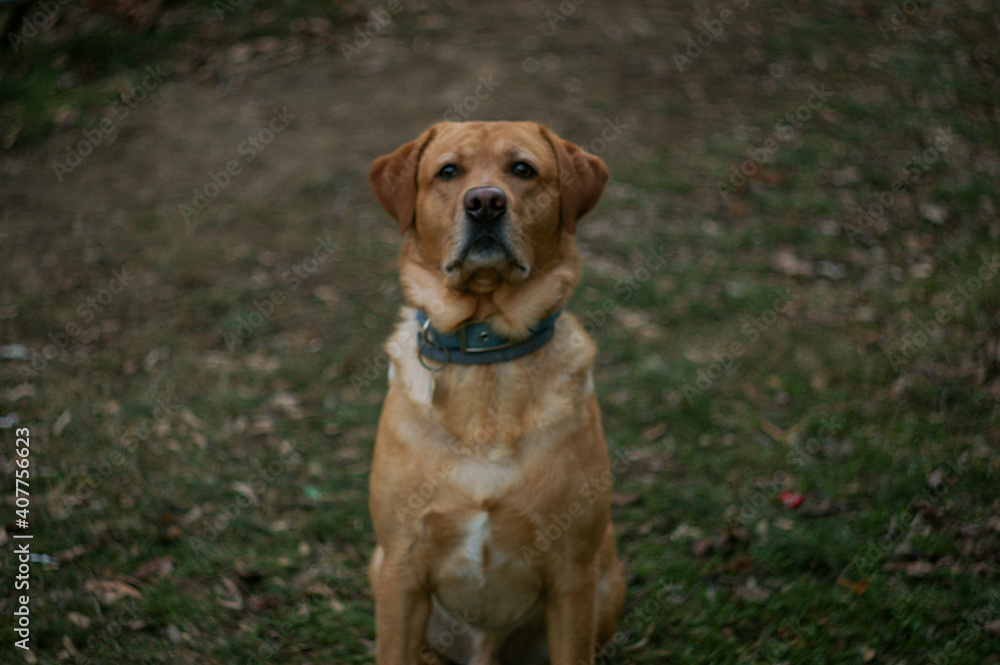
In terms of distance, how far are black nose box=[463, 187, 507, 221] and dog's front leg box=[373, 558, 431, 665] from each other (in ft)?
3.99

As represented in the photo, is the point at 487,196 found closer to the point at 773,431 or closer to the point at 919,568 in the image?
the point at 919,568

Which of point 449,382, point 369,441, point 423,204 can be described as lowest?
point 369,441

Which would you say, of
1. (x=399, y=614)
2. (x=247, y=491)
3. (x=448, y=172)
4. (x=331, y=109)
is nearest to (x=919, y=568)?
(x=399, y=614)

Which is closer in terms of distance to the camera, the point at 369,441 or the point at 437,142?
the point at 437,142

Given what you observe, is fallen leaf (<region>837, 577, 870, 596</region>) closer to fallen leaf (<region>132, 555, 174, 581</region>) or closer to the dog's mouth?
the dog's mouth

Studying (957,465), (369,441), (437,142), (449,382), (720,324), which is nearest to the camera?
(449,382)

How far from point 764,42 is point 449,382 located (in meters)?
8.15

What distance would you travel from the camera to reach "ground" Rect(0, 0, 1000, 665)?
12.0 feet

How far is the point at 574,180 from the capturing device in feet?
9.91

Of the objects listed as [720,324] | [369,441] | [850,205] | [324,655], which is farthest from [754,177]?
[324,655]

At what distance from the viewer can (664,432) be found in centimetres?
484

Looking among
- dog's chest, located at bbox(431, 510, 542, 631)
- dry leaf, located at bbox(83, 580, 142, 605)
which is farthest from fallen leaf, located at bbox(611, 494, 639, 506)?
dry leaf, located at bbox(83, 580, 142, 605)

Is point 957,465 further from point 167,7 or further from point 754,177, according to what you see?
point 167,7

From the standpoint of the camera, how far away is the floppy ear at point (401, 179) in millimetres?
2994
